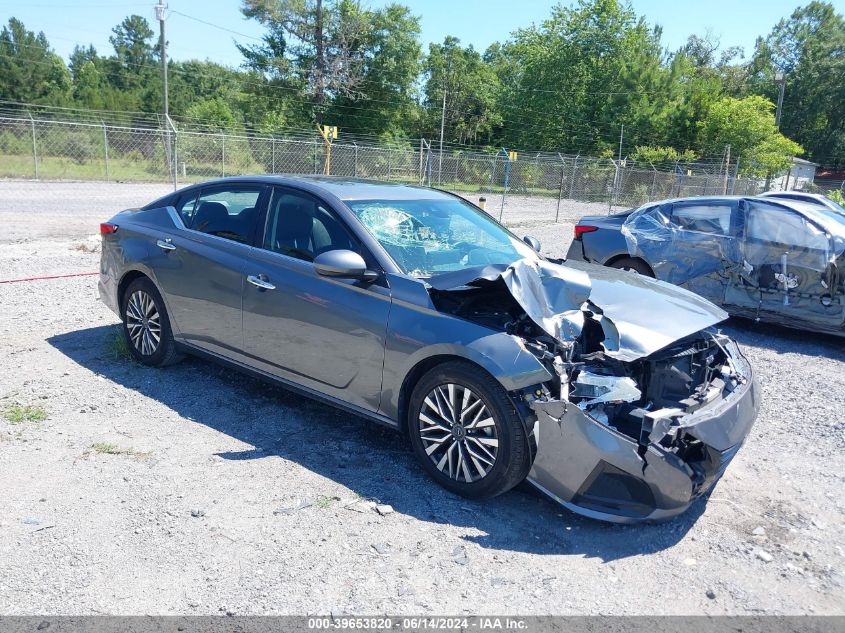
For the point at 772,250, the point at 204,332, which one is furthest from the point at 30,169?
the point at 772,250

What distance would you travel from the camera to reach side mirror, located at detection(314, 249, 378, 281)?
3.81 m

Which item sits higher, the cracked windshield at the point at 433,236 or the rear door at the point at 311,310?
the cracked windshield at the point at 433,236

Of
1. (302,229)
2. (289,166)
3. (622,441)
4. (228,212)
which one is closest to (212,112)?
(289,166)

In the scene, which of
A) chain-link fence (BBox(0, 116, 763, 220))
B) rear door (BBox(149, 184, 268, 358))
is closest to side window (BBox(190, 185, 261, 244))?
rear door (BBox(149, 184, 268, 358))

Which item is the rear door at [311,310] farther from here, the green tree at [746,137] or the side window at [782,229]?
the green tree at [746,137]

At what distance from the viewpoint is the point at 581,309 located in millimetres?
3633

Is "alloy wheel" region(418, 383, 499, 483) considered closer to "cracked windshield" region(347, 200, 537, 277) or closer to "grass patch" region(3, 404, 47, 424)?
"cracked windshield" region(347, 200, 537, 277)

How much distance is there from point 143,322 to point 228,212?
1259mm

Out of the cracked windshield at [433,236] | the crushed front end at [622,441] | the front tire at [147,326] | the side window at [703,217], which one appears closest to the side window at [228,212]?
the front tire at [147,326]

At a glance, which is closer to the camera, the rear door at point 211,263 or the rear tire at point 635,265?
the rear door at point 211,263

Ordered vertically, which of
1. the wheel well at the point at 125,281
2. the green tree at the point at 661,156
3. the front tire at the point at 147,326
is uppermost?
the green tree at the point at 661,156

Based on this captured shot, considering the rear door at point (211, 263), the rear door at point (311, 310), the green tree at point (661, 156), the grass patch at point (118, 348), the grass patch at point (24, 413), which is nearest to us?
the rear door at point (311, 310)

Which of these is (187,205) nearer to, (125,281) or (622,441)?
(125,281)

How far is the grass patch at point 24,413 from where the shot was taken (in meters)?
4.36
